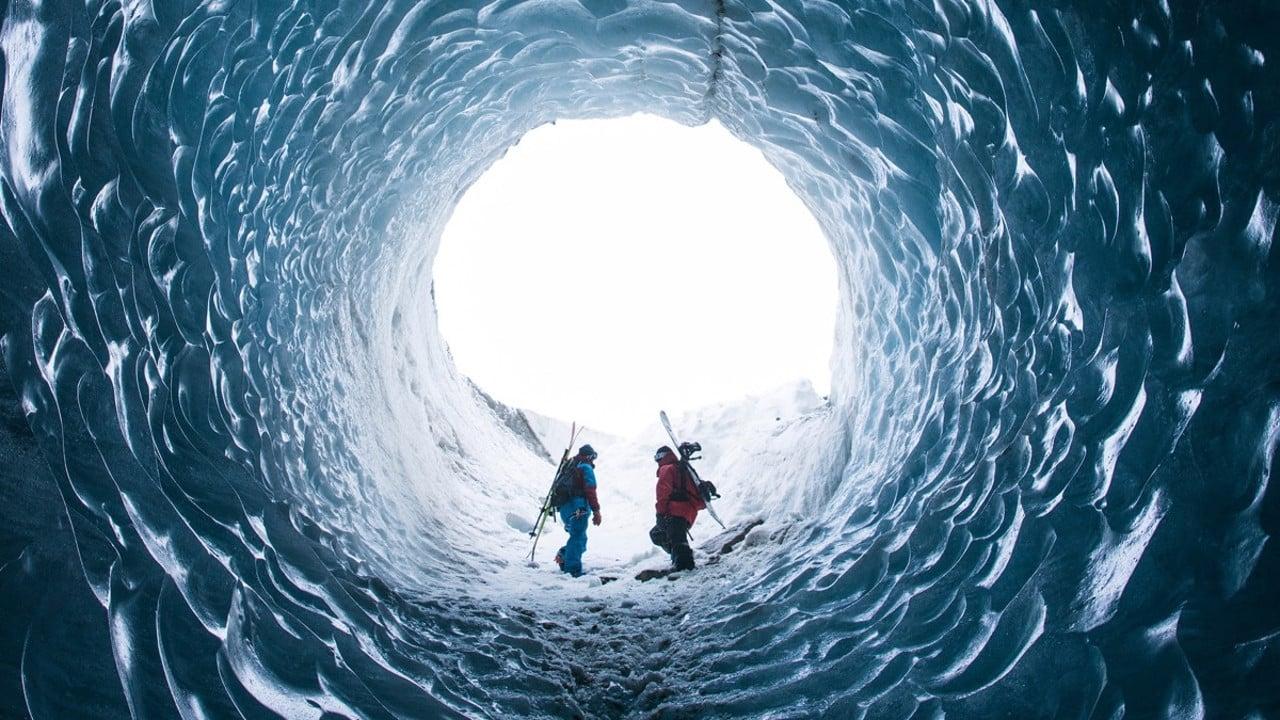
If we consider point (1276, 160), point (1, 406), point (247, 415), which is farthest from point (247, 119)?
point (1276, 160)

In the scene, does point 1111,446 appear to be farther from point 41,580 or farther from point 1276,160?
point 41,580

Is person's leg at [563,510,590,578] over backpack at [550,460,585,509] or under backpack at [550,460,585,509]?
under

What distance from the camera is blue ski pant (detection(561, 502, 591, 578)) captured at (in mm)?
6645

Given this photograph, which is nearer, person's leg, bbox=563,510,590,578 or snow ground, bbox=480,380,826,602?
snow ground, bbox=480,380,826,602

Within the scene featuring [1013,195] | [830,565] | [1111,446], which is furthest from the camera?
[830,565]

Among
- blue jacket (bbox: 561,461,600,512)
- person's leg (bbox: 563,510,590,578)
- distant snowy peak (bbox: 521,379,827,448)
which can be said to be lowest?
person's leg (bbox: 563,510,590,578)

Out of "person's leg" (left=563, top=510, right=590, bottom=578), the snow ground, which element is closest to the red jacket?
the snow ground

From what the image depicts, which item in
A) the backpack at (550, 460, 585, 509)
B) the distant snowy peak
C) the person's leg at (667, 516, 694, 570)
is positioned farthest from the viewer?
the distant snowy peak

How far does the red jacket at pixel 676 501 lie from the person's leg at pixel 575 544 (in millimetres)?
796

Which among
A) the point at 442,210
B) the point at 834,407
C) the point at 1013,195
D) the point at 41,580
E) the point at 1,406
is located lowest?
the point at 41,580

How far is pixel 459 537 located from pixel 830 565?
173 inches

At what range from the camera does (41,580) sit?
162 cm

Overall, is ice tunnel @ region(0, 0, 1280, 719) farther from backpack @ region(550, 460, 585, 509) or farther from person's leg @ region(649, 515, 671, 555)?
backpack @ region(550, 460, 585, 509)

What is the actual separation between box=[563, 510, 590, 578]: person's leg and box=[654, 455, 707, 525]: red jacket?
0.80 metres
